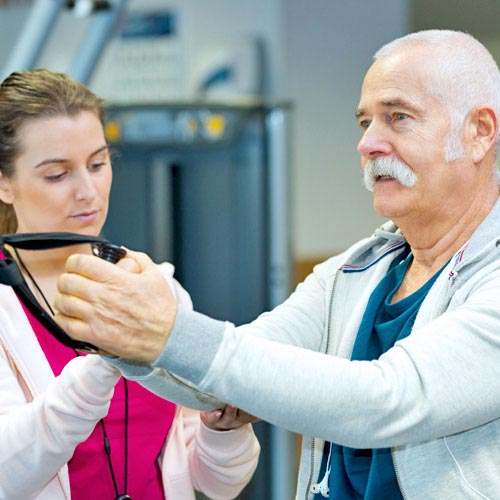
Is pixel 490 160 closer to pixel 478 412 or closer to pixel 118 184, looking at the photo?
pixel 478 412

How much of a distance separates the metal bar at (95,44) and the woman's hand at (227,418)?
1.62m

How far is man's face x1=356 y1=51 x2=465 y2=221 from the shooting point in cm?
156

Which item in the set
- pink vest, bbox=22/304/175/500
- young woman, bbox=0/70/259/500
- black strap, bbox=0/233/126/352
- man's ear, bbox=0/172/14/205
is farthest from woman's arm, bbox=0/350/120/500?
man's ear, bbox=0/172/14/205

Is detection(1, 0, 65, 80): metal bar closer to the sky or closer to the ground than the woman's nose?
closer to the sky

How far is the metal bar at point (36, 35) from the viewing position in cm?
270

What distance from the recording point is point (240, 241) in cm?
520

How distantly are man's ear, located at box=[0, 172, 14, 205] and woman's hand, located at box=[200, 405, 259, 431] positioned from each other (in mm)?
598

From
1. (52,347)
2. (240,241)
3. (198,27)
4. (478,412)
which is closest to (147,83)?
(198,27)

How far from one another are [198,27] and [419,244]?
433cm

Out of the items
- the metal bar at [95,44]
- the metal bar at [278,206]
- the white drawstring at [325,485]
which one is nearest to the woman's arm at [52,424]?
the white drawstring at [325,485]

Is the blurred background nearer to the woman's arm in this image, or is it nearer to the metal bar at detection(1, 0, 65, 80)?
the metal bar at detection(1, 0, 65, 80)

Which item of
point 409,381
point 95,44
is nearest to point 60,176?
point 409,381

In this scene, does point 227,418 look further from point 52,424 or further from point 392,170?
point 392,170

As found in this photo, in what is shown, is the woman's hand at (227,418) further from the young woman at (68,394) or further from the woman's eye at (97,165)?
the woman's eye at (97,165)
